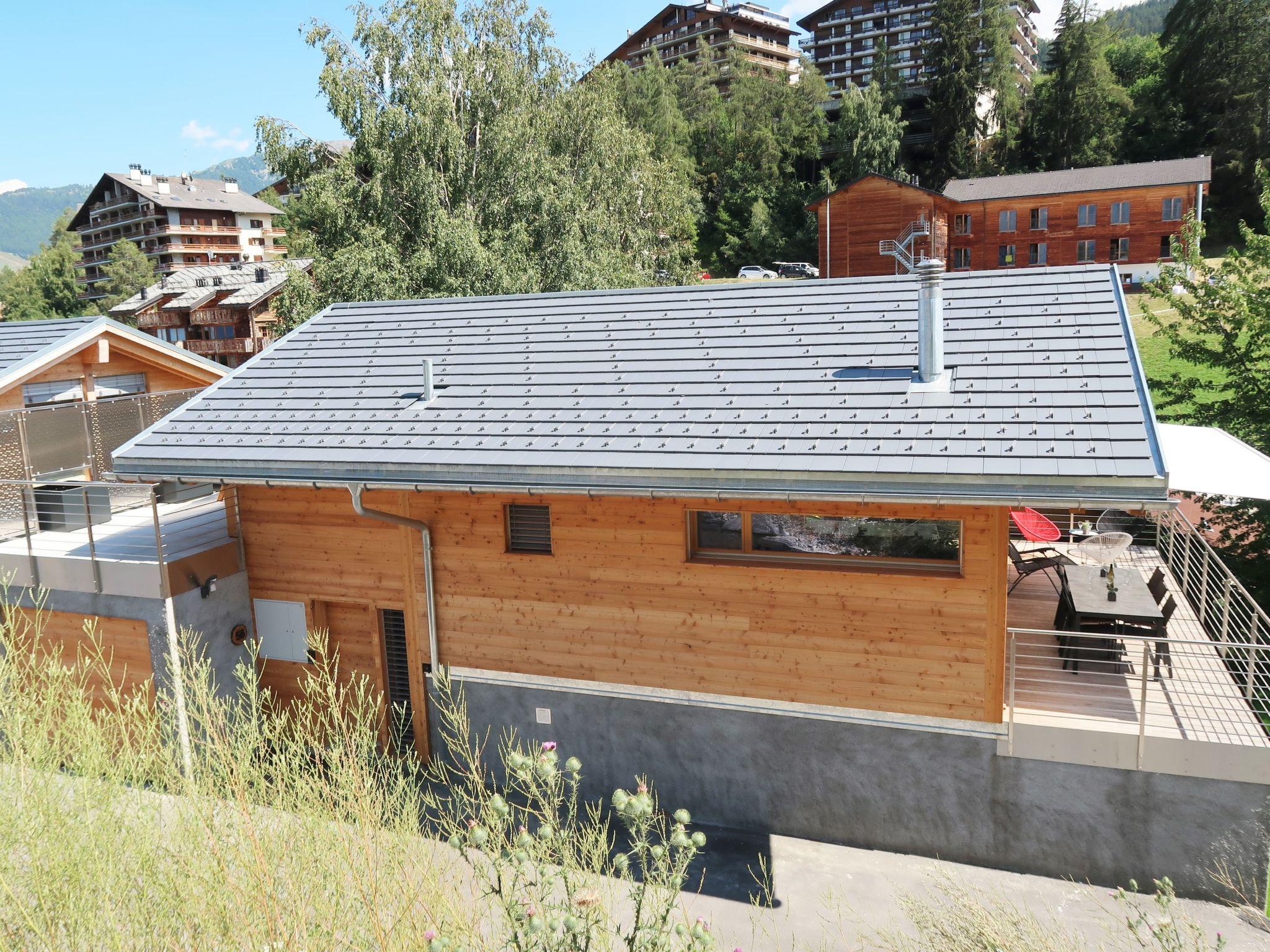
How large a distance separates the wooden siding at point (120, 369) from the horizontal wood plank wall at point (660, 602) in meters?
7.78

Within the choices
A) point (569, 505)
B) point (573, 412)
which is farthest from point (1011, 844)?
point (573, 412)

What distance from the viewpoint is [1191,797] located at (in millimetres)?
7602

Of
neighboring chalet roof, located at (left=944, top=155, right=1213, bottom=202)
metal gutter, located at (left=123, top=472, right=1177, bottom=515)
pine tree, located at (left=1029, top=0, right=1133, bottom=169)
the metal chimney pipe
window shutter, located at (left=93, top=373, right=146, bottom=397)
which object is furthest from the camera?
pine tree, located at (left=1029, top=0, right=1133, bottom=169)

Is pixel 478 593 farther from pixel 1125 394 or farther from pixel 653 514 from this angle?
pixel 1125 394

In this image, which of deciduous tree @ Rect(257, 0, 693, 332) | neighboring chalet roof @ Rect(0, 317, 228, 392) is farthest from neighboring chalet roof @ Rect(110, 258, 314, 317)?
neighboring chalet roof @ Rect(0, 317, 228, 392)

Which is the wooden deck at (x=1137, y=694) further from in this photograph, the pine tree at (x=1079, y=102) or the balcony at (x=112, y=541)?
the pine tree at (x=1079, y=102)

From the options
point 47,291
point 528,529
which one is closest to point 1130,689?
point 528,529

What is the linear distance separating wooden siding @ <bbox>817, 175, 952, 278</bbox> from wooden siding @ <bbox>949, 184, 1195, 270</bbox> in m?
2.18

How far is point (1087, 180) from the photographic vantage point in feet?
167

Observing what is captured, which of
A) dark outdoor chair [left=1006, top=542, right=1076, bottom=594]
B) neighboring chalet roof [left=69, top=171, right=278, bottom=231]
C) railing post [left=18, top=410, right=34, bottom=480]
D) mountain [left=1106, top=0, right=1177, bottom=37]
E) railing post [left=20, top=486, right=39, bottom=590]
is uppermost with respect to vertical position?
mountain [left=1106, top=0, right=1177, bottom=37]

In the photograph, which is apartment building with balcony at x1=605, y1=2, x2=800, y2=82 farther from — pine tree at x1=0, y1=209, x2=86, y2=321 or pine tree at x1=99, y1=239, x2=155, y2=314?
pine tree at x1=0, y1=209, x2=86, y2=321

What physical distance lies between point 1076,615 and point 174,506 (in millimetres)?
12457

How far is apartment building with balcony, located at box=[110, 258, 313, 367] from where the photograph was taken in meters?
61.5

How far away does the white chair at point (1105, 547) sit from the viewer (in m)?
9.47
